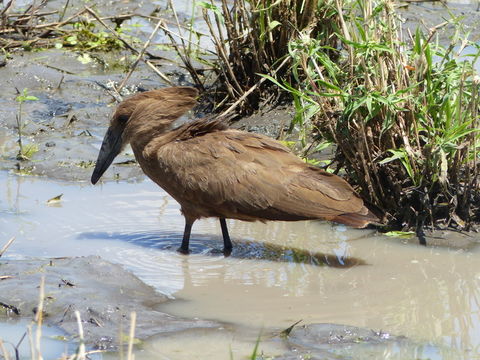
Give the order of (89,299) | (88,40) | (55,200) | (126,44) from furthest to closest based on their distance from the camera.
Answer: (88,40) → (126,44) → (55,200) → (89,299)

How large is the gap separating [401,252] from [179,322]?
6.72ft

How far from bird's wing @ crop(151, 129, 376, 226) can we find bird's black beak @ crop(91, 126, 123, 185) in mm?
586

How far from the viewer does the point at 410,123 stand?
650cm

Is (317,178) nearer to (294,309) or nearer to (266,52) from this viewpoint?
(294,309)

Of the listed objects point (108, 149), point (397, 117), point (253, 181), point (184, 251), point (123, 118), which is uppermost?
point (397, 117)

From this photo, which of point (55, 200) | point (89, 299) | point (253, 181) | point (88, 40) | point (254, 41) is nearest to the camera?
point (89, 299)

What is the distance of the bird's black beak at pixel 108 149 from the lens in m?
6.93

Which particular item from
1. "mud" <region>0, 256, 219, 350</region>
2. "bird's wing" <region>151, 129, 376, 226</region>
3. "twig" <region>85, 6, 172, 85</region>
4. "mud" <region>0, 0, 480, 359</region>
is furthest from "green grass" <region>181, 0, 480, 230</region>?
"twig" <region>85, 6, 172, 85</region>

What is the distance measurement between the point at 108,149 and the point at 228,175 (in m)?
1.18

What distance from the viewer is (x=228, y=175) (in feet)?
20.7

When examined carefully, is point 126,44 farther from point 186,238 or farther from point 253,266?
point 253,266

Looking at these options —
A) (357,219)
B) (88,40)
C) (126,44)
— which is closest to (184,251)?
(357,219)

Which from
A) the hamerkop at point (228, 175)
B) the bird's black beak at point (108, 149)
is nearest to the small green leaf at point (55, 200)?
the bird's black beak at point (108, 149)

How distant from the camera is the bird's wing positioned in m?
6.17
